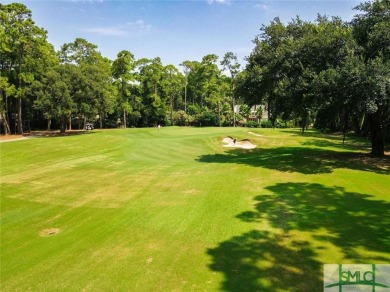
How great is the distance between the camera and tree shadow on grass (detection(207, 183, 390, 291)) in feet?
21.2

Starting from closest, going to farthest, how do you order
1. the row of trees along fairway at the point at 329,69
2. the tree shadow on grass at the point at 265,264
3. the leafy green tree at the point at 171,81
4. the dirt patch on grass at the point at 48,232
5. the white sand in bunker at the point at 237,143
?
the tree shadow on grass at the point at 265,264
the dirt patch on grass at the point at 48,232
the row of trees along fairway at the point at 329,69
the white sand in bunker at the point at 237,143
the leafy green tree at the point at 171,81

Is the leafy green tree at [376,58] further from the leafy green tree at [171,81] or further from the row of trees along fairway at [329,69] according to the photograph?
the leafy green tree at [171,81]

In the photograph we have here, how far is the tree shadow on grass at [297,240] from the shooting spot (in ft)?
21.2

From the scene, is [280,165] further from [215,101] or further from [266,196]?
[215,101]

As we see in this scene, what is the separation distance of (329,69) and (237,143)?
572 inches

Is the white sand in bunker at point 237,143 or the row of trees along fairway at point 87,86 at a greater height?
the row of trees along fairway at point 87,86

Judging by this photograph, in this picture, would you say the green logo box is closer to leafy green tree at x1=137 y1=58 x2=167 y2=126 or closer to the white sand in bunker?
the white sand in bunker

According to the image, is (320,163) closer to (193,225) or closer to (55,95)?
(193,225)

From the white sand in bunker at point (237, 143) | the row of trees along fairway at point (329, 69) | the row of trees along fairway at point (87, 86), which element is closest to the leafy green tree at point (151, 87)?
the row of trees along fairway at point (87, 86)

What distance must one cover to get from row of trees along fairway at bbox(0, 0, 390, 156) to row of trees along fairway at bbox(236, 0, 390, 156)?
0.18ft

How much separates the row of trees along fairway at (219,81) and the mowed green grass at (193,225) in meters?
3.93

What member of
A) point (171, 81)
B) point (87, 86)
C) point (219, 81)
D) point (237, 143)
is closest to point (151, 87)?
point (171, 81)

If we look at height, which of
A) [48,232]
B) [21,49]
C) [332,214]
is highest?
[21,49]

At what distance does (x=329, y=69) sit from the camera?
16.1m
